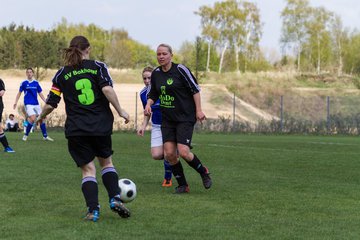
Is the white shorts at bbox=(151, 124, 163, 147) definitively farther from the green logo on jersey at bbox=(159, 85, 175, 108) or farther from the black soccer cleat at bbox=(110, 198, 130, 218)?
the black soccer cleat at bbox=(110, 198, 130, 218)

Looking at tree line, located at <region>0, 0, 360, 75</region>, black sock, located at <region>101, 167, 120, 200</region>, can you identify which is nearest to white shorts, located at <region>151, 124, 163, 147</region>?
black sock, located at <region>101, 167, 120, 200</region>

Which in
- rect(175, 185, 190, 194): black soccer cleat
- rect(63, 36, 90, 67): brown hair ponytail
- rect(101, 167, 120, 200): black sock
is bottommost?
rect(175, 185, 190, 194): black soccer cleat

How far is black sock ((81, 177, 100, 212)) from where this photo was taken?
6.11 m

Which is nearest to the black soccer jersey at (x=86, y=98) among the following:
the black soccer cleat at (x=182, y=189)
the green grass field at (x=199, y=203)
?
the green grass field at (x=199, y=203)

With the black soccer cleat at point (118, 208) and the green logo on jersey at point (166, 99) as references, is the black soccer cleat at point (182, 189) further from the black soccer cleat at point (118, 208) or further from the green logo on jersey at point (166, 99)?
the black soccer cleat at point (118, 208)

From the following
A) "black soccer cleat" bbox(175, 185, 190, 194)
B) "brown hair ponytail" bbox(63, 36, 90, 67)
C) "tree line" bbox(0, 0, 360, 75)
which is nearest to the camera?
"brown hair ponytail" bbox(63, 36, 90, 67)

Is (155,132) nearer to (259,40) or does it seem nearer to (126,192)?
(126,192)

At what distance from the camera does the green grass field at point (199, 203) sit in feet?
18.5

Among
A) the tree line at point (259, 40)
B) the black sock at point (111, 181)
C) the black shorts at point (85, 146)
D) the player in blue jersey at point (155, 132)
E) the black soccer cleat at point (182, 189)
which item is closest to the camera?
the black shorts at point (85, 146)

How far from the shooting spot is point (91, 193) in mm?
6152

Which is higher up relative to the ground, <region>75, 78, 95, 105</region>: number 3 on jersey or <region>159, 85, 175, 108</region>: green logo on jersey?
<region>75, 78, 95, 105</region>: number 3 on jersey

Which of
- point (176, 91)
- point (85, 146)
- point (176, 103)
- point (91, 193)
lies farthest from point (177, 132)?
point (91, 193)

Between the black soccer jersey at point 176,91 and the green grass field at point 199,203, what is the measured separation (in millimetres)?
1024

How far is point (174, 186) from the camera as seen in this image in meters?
9.08
